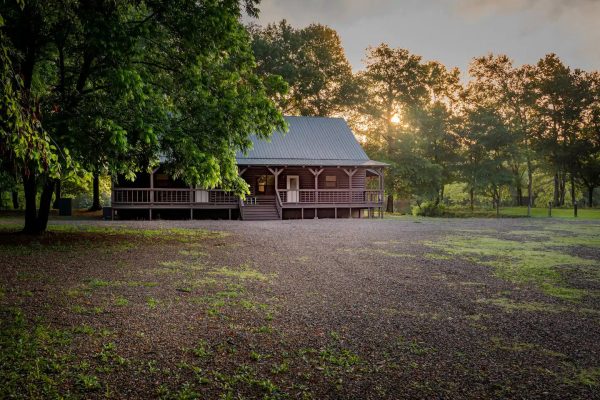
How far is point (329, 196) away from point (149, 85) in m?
19.4

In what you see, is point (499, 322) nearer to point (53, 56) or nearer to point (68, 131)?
point (68, 131)

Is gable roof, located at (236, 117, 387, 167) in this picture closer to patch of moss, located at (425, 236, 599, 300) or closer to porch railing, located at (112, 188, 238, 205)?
porch railing, located at (112, 188, 238, 205)

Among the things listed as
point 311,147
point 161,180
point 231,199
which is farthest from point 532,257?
point 161,180

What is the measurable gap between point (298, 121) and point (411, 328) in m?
30.3

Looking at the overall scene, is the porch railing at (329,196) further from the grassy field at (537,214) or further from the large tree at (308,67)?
the large tree at (308,67)

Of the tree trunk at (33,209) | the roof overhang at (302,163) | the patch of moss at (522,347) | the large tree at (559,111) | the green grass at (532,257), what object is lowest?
the patch of moss at (522,347)

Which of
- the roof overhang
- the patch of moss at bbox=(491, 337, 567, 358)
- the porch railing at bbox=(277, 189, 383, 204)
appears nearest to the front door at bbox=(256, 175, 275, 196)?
the porch railing at bbox=(277, 189, 383, 204)

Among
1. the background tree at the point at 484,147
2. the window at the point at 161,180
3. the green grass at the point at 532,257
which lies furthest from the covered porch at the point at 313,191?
the background tree at the point at 484,147

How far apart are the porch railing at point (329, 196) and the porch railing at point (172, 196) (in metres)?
4.35

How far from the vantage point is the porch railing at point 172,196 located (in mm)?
25894

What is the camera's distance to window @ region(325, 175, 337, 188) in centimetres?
3247

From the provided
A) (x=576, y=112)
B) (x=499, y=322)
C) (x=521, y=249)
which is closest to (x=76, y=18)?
(x=499, y=322)

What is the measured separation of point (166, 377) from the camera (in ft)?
13.1

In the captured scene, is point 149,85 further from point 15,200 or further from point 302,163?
point 15,200
